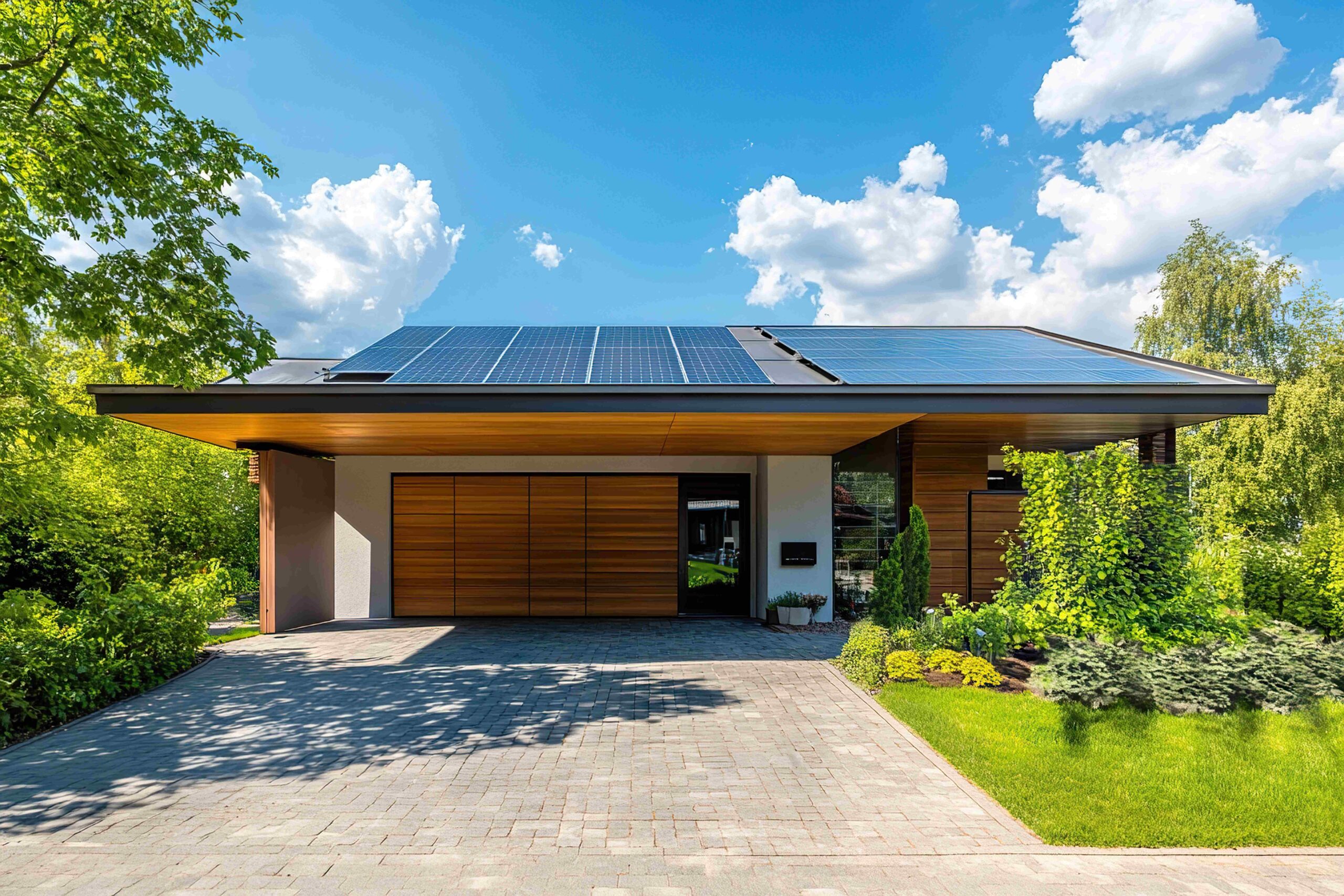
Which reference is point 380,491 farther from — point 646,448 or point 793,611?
point 793,611

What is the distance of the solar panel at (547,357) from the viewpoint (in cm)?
701

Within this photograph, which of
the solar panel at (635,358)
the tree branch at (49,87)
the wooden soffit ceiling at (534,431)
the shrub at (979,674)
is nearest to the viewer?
the tree branch at (49,87)

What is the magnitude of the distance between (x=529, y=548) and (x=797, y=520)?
17.2 ft

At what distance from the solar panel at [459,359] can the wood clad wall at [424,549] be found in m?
3.12

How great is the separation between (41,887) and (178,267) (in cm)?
693

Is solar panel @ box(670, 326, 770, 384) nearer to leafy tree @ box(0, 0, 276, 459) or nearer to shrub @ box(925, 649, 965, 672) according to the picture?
shrub @ box(925, 649, 965, 672)

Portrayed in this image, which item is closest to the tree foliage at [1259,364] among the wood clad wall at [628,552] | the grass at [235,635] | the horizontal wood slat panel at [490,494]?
the wood clad wall at [628,552]

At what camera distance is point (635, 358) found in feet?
26.7

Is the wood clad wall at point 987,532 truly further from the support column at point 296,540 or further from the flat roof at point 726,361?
the support column at point 296,540

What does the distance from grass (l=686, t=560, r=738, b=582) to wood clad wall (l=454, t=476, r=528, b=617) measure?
3.27 metres

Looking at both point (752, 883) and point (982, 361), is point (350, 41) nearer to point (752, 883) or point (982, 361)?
point (982, 361)

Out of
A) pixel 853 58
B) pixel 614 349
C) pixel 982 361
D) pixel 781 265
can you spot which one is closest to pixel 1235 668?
pixel 982 361

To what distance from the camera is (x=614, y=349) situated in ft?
29.3

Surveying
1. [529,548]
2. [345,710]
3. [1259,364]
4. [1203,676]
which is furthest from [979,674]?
[1259,364]
